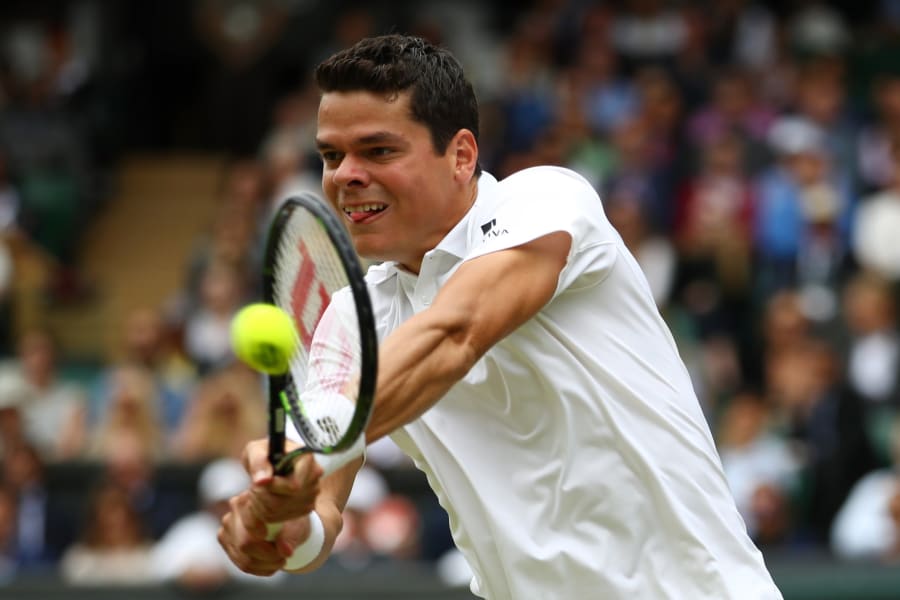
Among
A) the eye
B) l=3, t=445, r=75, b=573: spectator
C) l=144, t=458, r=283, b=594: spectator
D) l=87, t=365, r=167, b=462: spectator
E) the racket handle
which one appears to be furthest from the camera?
l=87, t=365, r=167, b=462: spectator

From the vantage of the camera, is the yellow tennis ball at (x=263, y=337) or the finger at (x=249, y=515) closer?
the yellow tennis ball at (x=263, y=337)

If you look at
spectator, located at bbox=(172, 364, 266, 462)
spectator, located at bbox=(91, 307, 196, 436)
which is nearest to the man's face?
spectator, located at bbox=(172, 364, 266, 462)

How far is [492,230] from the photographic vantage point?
11.0 feet

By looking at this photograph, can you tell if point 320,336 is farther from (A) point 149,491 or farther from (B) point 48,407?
(B) point 48,407

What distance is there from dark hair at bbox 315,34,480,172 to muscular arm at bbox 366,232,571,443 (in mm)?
416

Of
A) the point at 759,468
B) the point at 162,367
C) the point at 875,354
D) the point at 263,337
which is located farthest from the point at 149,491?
the point at 263,337

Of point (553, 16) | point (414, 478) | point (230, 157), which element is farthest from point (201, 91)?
point (414, 478)

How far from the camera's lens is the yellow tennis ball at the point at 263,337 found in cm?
289

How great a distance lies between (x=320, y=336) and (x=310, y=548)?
0.45 meters

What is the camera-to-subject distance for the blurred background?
8586mm

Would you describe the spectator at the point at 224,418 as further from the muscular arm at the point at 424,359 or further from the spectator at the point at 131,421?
the muscular arm at the point at 424,359

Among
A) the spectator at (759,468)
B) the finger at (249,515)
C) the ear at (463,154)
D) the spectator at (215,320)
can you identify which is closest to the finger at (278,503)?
the finger at (249,515)

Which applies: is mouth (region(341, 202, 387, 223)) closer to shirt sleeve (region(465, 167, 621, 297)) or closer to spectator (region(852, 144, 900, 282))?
shirt sleeve (region(465, 167, 621, 297))

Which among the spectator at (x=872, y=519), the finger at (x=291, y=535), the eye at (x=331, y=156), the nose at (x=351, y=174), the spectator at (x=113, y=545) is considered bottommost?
the spectator at (x=113, y=545)
